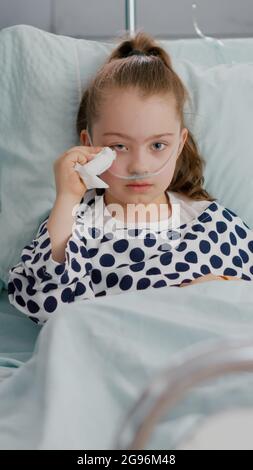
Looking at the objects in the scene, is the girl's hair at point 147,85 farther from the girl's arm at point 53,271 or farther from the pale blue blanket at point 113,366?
the pale blue blanket at point 113,366

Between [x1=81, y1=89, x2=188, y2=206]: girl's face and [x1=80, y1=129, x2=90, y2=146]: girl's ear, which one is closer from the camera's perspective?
[x1=81, y1=89, x2=188, y2=206]: girl's face

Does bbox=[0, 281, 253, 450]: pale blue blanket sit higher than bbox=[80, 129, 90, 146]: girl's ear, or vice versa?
bbox=[80, 129, 90, 146]: girl's ear

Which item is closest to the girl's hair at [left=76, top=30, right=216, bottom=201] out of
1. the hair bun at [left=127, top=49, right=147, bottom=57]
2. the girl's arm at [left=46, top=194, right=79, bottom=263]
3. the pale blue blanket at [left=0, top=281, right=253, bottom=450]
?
the hair bun at [left=127, top=49, right=147, bottom=57]

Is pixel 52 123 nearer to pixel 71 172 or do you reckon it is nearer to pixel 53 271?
pixel 71 172

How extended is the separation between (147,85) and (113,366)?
0.64 meters

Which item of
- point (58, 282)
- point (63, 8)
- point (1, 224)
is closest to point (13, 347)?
point (58, 282)

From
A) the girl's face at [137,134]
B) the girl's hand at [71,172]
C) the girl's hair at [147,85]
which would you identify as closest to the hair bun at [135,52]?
the girl's hair at [147,85]

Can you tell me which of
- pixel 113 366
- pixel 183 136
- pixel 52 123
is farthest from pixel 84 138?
pixel 113 366

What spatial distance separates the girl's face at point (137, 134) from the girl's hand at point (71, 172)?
5cm

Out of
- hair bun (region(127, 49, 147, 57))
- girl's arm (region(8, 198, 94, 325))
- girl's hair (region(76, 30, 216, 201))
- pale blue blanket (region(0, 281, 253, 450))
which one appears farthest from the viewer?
hair bun (region(127, 49, 147, 57))

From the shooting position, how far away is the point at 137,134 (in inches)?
57.2

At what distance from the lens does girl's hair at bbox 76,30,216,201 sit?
4.92ft

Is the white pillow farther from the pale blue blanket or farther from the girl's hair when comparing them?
the pale blue blanket

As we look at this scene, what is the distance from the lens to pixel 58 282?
1.39 meters
